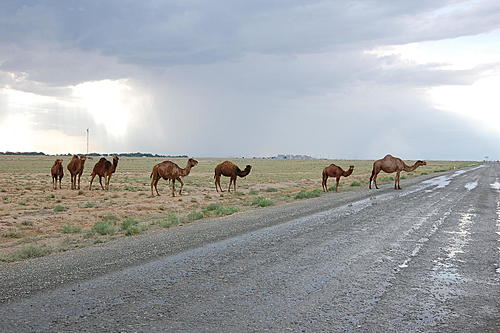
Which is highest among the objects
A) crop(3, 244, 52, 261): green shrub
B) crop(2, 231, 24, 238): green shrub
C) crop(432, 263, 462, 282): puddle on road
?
crop(432, 263, 462, 282): puddle on road

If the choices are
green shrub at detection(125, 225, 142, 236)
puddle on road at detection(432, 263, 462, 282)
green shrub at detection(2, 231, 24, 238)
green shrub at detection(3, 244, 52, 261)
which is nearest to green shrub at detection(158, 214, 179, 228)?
green shrub at detection(125, 225, 142, 236)

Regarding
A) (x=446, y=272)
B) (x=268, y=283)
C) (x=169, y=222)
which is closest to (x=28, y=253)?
(x=169, y=222)

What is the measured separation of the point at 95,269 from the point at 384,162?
995 inches

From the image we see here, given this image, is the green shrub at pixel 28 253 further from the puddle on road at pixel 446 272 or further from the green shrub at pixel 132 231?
the puddle on road at pixel 446 272

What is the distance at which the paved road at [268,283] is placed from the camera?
17.9 ft

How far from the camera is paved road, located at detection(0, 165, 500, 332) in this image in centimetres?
546

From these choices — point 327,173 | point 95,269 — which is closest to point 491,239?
point 95,269

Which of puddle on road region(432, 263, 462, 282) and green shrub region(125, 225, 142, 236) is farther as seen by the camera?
green shrub region(125, 225, 142, 236)

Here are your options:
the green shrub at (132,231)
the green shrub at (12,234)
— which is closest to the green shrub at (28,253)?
the green shrub at (132,231)

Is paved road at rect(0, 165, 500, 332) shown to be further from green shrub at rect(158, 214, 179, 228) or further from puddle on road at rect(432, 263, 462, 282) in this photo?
green shrub at rect(158, 214, 179, 228)

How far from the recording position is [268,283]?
23.4ft

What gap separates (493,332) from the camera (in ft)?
17.3

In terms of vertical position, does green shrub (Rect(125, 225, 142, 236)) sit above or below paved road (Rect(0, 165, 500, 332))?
below

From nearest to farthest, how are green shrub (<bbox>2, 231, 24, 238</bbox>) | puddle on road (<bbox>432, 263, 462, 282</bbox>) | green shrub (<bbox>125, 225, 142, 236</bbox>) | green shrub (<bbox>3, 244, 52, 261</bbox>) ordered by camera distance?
puddle on road (<bbox>432, 263, 462, 282</bbox>) → green shrub (<bbox>3, 244, 52, 261</bbox>) → green shrub (<bbox>125, 225, 142, 236</bbox>) → green shrub (<bbox>2, 231, 24, 238</bbox>)
